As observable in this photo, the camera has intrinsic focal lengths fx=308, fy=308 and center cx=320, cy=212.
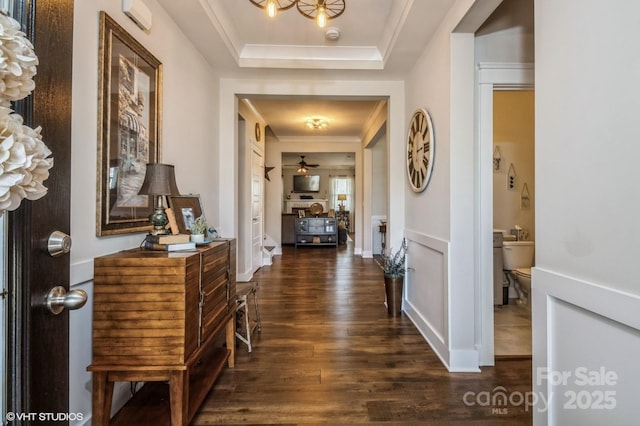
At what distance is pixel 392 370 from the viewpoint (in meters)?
2.10

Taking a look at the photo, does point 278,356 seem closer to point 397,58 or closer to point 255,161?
point 397,58

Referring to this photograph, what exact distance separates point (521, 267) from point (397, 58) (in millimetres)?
2520

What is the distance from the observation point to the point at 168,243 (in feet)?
5.12

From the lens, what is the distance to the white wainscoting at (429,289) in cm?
225

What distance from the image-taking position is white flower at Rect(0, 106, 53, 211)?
468 millimetres

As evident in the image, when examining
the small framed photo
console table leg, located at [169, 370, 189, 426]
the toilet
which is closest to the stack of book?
the small framed photo

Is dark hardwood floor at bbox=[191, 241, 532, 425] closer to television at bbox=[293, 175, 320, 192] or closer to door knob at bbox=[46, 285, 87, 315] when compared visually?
door knob at bbox=[46, 285, 87, 315]

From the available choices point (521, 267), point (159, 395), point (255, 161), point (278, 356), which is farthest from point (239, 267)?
point (521, 267)

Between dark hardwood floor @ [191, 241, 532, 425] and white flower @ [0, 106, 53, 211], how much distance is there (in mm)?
1586

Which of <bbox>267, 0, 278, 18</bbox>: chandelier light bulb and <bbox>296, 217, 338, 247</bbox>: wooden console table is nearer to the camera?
<bbox>267, 0, 278, 18</bbox>: chandelier light bulb

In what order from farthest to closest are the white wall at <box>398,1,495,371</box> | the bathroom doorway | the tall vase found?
the bathroom doorway < the tall vase < the white wall at <box>398,1,495,371</box>

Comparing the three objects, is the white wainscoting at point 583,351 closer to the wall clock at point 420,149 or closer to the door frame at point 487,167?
the door frame at point 487,167

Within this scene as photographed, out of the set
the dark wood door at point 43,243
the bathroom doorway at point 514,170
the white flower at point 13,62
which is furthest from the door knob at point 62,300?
the bathroom doorway at point 514,170

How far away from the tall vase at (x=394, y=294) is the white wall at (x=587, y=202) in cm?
183
